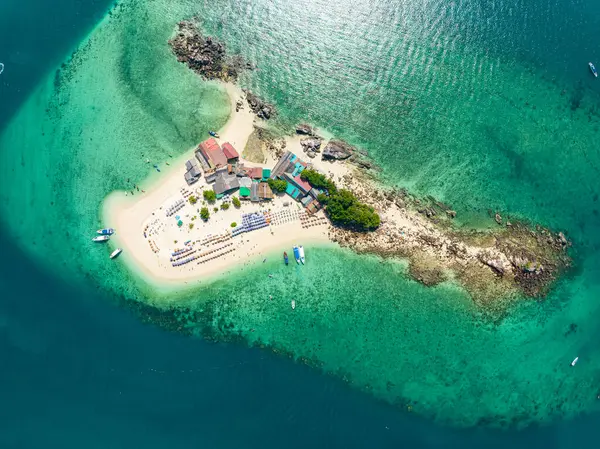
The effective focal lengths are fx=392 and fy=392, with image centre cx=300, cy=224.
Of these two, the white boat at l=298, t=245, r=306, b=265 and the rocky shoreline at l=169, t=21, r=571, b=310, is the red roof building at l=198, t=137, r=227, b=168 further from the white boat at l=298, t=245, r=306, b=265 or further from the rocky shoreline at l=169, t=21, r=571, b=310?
the white boat at l=298, t=245, r=306, b=265

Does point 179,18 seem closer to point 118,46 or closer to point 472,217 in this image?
point 118,46

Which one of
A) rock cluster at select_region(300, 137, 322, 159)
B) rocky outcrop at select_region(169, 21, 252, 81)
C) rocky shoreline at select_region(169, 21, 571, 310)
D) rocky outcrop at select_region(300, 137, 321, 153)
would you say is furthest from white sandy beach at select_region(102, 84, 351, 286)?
rocky outcrop at select_region(169, 21, 252, 81)

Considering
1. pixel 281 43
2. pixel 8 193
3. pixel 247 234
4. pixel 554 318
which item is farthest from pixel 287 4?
pixel 554 318

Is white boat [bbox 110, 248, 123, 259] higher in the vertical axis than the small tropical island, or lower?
lower

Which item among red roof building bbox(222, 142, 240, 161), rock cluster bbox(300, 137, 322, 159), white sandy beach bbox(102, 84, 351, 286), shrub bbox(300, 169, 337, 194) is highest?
rock cluster bbox(300, 137, 322, 159)

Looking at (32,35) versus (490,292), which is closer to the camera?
(490,292)

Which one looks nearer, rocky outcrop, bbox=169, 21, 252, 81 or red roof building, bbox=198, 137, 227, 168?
red roof building, bbox=198, 137, 227, 168
